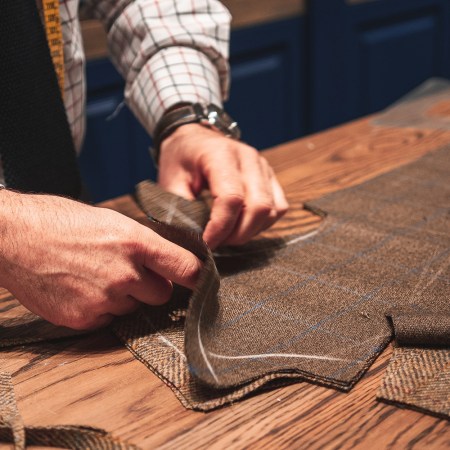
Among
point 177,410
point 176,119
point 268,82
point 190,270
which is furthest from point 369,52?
point 177,410

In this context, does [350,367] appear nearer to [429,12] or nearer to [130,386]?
[130,386]

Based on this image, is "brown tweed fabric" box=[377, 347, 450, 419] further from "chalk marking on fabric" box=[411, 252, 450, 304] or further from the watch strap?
the watch strap

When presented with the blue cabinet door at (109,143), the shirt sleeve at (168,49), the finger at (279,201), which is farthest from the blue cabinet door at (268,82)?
the finger at (279,201)

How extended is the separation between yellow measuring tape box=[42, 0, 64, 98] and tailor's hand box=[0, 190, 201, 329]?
41 cm

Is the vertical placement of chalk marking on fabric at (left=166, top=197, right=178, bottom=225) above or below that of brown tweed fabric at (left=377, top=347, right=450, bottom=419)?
above

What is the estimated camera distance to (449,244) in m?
0.75

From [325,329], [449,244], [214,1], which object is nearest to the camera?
[325,329]

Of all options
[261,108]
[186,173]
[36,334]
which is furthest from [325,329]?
[261,108]

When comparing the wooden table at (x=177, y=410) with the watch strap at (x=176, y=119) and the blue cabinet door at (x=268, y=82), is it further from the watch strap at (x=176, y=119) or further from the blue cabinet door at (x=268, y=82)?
the blue cabinet door at (x=268, y=82)

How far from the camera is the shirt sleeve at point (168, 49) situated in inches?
40.3

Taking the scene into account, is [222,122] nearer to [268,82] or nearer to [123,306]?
[123,306]

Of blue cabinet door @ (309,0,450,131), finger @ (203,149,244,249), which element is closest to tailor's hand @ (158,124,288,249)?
finger @ (203,149,244,249)

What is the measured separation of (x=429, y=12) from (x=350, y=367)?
270 centimetres

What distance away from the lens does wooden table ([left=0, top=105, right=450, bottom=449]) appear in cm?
46
